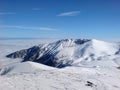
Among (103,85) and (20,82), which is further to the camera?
(103,85)

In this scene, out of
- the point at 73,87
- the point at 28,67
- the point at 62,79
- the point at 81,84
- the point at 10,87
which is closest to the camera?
the point at 10,87

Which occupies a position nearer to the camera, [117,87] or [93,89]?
[93,89]

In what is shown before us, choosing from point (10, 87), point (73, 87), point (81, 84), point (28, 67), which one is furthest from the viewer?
point (28, 67)

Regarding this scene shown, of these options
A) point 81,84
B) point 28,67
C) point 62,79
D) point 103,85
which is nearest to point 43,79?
point 62,79

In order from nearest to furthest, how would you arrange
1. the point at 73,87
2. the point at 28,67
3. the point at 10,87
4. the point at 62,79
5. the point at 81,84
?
the point at 10,87, the point at 73,87, the point at 81,84, the point at 62,79, the point at 28,67

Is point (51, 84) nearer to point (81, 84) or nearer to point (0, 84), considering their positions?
point (81, 84)

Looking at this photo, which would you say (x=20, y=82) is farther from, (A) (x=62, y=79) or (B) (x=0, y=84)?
(A) (x=62, y=79)

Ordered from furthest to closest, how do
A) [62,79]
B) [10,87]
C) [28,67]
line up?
[28,67], [62,79], [10,87]

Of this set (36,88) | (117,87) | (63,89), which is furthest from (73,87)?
(117,87)
